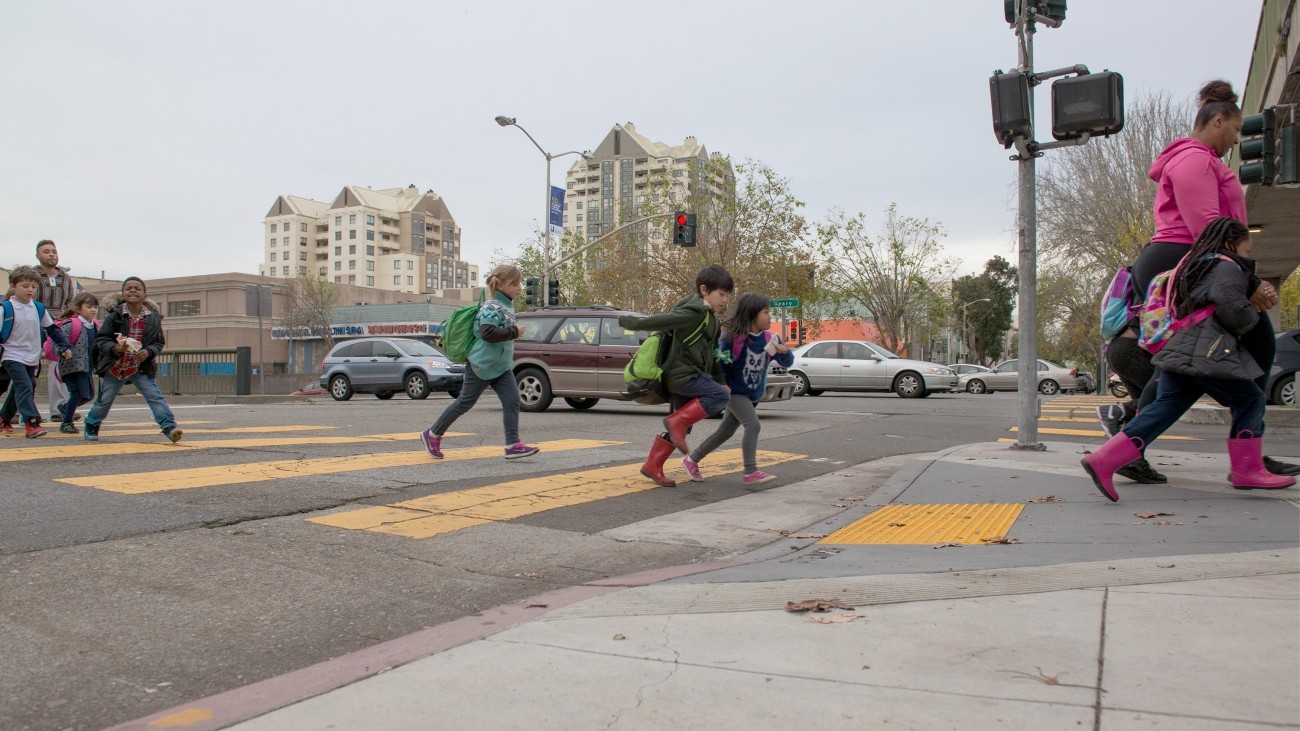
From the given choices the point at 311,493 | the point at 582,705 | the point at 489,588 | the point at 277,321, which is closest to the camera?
the point at 582,705

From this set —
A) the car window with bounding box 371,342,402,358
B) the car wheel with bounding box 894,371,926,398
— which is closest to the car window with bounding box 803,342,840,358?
the car wheel with bounding box 894,371,926,398

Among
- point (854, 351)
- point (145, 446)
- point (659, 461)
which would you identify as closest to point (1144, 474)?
point (659, 461)

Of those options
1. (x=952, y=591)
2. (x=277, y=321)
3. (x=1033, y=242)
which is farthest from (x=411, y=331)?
(x=952, y=591)

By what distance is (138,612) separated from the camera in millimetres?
3176

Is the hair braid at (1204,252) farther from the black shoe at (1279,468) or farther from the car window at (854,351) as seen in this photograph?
the car window at (854,351)

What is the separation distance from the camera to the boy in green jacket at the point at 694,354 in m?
6.07

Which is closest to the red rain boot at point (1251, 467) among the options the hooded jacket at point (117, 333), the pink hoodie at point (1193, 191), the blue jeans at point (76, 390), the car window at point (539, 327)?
the pink hoodie at point (1193, 191)

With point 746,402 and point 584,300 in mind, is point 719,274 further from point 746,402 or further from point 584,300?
point 584,300

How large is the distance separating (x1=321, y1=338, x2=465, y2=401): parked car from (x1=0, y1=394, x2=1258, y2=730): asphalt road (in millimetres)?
12553

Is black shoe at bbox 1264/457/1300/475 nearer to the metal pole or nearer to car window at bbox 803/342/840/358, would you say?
the metal pole

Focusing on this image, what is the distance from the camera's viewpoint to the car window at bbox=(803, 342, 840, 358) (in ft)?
74.1

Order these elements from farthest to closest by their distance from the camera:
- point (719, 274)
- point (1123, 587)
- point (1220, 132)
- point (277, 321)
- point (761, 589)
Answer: point (277, 321) → point (719, 274) → point (1220, 132) → point (761, 589) → point (1123, 587)

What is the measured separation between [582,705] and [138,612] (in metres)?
1.91

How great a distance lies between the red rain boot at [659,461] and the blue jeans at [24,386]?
5.83m
